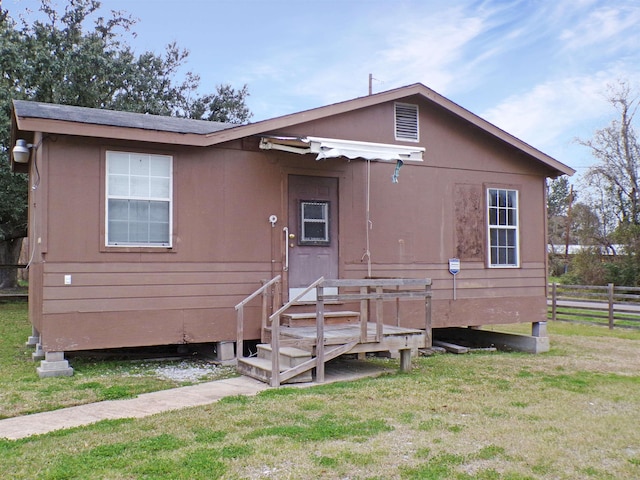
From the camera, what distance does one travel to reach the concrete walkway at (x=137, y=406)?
17.7 feet

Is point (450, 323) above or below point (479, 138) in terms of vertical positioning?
below

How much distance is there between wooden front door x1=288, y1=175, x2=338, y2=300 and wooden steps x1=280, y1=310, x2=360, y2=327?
1.22 feet

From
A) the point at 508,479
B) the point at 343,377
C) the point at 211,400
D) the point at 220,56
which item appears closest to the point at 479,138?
the point at 343,377

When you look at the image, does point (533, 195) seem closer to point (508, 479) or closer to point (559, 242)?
point (508, 479)

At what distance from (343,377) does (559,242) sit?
45.8 metres

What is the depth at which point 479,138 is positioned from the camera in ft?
35.6

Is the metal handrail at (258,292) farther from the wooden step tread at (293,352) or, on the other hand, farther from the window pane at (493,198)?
the window pane at (493,198)

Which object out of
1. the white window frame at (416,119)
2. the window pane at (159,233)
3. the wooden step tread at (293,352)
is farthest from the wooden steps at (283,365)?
the white window frame at (416,119)

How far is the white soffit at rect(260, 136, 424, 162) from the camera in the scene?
8.65 metres

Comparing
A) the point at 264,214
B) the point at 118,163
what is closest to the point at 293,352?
the point at 264,214

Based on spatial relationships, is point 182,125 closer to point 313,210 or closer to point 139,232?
point 139,232

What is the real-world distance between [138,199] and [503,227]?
6279 millimetres

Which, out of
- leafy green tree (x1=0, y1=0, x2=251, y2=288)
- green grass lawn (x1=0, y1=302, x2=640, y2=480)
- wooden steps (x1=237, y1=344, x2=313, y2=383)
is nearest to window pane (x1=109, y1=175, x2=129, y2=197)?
green grass lawn (x1=0, y1=302, x2=640, y2=480)

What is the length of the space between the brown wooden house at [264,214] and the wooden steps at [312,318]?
0.39 meters
